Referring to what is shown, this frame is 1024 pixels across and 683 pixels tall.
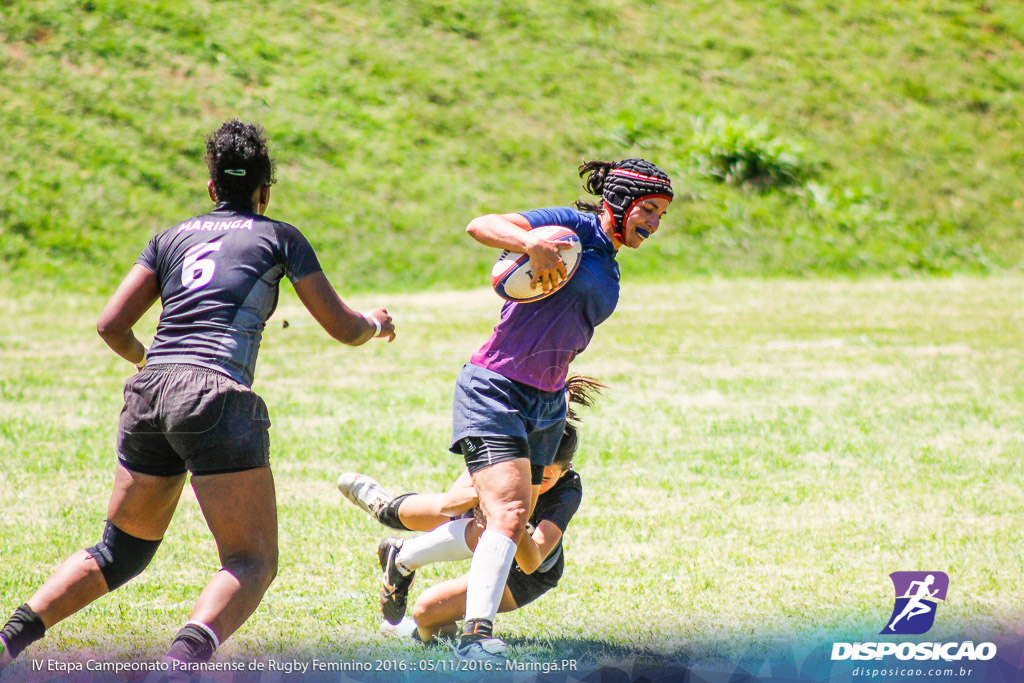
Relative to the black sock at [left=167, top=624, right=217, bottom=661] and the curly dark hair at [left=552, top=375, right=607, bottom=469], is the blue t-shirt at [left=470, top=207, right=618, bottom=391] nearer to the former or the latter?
the curly dark hair at [left=552, top=375, right=607, bottom=469]

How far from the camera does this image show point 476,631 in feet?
13.8

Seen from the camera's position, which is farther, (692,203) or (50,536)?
(692,203)

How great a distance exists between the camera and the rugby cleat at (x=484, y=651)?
4.10 m

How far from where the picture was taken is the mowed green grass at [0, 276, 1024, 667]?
5.17 metres

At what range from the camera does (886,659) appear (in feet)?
15.0

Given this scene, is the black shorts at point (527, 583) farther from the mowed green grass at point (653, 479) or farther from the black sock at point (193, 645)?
the black sock at point (193, 645)

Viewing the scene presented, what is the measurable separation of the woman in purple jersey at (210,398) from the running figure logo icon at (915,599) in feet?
9.93

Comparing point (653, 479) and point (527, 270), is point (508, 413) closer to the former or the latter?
point (527, 270)

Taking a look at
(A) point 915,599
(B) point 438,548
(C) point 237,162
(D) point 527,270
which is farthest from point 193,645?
(A) point 915,599

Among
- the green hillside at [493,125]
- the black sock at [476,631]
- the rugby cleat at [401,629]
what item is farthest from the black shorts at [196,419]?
the green hillside at [493,125]

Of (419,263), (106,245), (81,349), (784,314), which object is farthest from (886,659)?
(106,245)

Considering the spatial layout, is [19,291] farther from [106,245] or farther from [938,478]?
[938,478]

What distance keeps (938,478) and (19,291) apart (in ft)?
49.9

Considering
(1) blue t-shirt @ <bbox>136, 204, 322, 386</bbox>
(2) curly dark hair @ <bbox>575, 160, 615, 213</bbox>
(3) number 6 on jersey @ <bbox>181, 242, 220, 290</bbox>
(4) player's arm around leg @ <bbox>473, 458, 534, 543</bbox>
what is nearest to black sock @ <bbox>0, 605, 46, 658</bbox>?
(1) blue t-shirt @ <bbox>136, 204, 322, 386</bbox>
